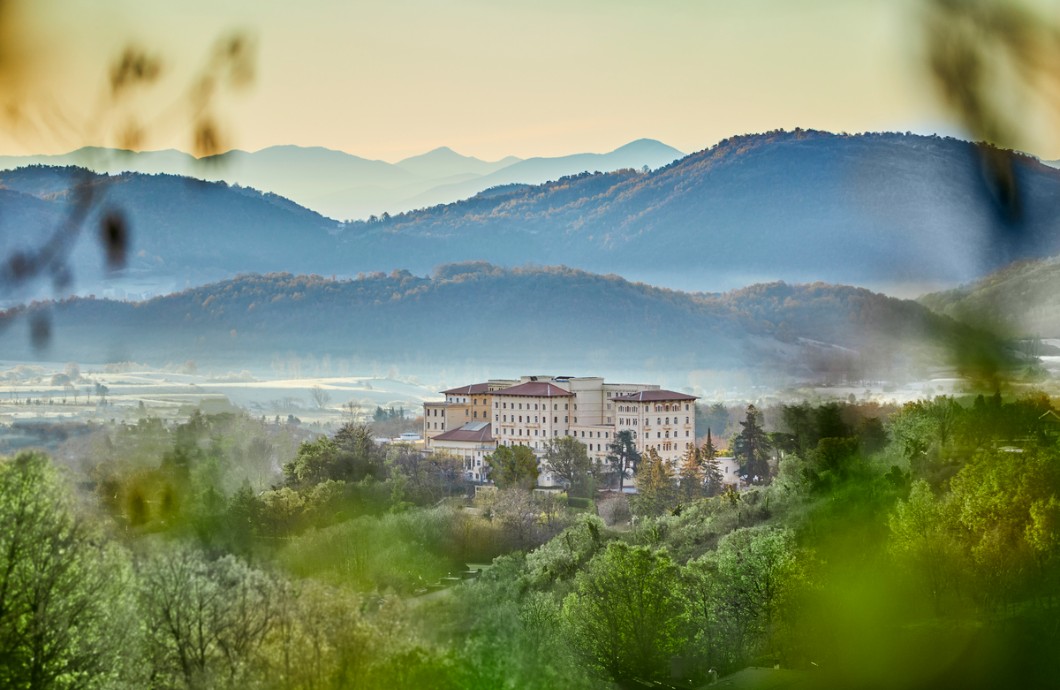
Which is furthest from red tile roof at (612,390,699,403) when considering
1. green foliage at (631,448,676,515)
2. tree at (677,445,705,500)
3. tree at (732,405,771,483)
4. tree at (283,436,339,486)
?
tree at (283,436,339,486)

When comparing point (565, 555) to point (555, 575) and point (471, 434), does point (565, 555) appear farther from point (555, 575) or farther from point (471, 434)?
point (471, 434)

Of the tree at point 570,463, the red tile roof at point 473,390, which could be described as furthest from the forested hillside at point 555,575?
the red tile roof at point 473,390

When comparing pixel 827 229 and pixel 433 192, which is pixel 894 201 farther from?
pixel 433 192

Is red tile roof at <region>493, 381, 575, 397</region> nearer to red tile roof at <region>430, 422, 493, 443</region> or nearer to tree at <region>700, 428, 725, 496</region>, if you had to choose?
red tile roof at <region>430, 422, 493, 443</region>

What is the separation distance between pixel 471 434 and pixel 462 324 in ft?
111

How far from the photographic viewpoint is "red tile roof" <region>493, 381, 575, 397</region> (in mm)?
46688

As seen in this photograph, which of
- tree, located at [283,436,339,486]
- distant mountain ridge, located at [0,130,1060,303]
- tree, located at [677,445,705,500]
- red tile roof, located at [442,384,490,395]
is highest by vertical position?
distant mountain ridge, located at [0,130,1060,303]

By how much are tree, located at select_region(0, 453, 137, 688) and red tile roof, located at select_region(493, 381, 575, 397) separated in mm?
33505

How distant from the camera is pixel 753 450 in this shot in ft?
120

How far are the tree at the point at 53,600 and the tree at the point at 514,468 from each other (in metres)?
22.5

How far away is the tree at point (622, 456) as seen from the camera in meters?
41.4

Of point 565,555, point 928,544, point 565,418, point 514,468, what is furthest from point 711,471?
point 928,544

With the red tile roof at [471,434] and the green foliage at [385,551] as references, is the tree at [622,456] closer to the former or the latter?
the red tile roof at [471,434]

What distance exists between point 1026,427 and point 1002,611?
6.46 meters
